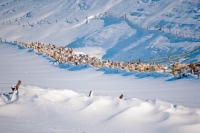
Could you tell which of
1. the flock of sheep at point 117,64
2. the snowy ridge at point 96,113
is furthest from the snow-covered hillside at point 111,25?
the snowy ridge at point 96,113

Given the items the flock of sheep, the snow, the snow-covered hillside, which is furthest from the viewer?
the snow-covered hillside

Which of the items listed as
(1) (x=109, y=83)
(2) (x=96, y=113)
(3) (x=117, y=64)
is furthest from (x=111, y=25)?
(2) (x=96, y=113)

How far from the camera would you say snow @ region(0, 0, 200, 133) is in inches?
208

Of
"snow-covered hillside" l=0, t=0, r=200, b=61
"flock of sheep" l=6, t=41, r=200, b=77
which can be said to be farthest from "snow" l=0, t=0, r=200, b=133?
"flock of sheep" l=6, t=41, r=200, b=77

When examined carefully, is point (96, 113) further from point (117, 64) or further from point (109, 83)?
point (117, 64)

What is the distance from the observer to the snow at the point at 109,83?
208 inches

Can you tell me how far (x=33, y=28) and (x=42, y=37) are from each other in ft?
19.1

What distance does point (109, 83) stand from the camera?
11711 mm

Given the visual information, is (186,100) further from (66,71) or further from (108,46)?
(108,46)

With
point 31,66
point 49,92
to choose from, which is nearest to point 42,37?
point 31,66

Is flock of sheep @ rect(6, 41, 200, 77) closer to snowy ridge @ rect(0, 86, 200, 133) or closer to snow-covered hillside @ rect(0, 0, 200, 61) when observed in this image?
snowy ridge @ rect(0, 86, 200, 133)

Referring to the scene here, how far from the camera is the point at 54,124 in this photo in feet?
17.1

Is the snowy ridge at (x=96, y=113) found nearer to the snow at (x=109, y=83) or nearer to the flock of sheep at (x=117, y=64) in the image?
the snow at (x=109, y=83)

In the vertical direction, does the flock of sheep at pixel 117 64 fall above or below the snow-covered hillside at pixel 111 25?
below
